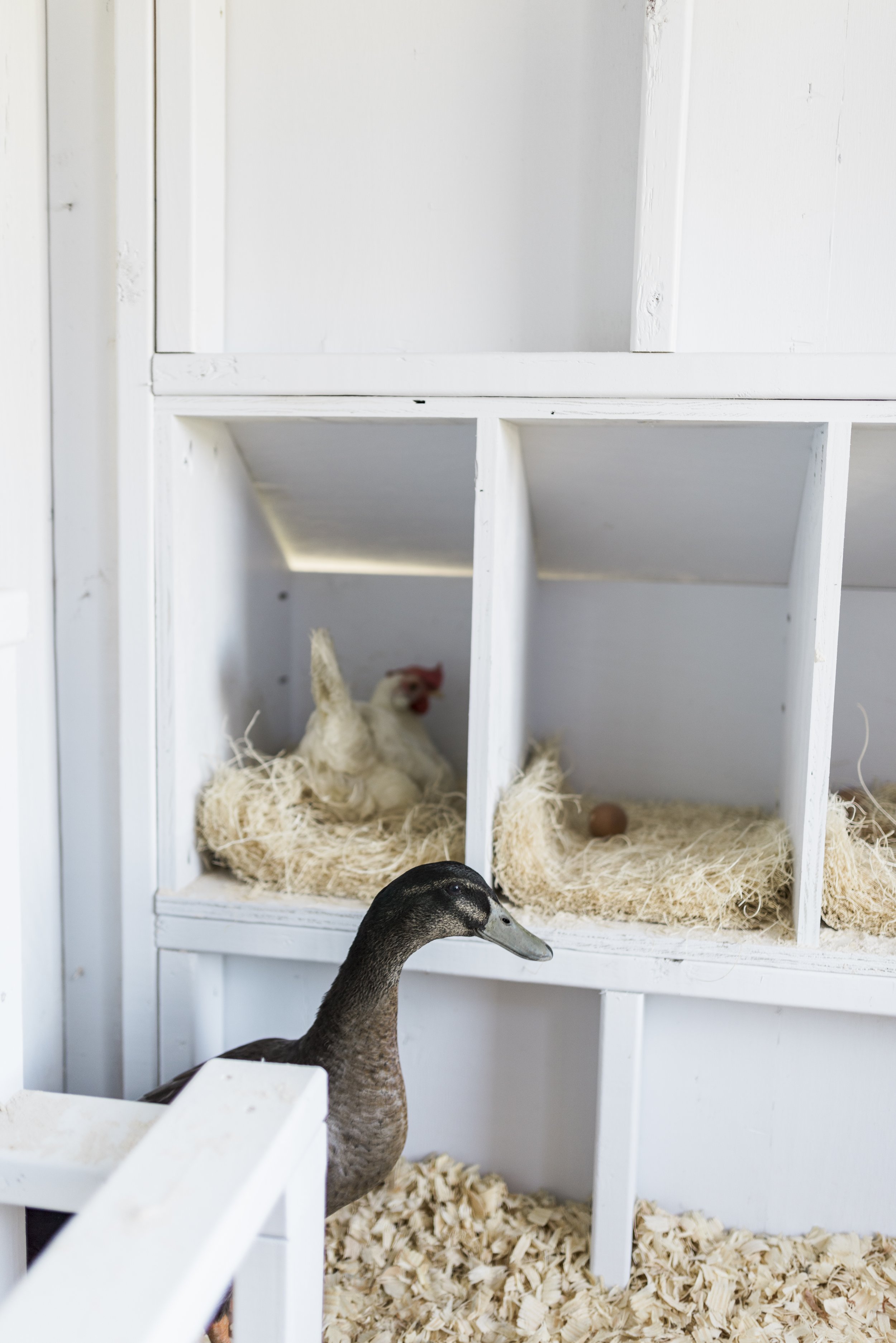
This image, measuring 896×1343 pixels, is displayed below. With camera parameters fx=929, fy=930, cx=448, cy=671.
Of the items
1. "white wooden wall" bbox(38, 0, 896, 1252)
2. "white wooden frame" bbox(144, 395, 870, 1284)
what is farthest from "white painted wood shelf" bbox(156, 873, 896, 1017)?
"white wooden wall" bbox(38, 0, 896, 1252)

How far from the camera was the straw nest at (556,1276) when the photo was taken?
1.43m

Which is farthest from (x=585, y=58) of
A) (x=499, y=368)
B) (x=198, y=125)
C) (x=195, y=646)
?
(x=195, y=646)

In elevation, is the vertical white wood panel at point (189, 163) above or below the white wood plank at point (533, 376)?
above

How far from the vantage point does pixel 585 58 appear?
147 centimetres

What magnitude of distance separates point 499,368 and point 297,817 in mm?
873

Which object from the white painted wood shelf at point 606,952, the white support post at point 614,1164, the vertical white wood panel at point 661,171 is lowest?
the white support post at point 614,1164

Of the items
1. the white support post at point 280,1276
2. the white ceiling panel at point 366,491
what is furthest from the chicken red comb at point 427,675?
the white support post at point 280,1276

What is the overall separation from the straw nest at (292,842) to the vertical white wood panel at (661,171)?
3.08 ft

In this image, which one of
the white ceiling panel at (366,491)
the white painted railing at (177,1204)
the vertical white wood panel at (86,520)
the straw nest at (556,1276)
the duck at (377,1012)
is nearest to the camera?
the white painted railing at (177,1204)

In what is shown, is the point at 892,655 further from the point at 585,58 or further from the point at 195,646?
the point at 195,646

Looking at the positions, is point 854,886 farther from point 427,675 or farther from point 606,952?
point 427,675

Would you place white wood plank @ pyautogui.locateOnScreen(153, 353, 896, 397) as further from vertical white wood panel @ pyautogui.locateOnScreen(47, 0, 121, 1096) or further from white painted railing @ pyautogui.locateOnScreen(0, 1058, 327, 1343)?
white painted railing @ pyautogui.locateOnScreen(0, 1058, 327, 1343)

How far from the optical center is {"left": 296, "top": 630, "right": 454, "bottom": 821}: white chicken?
1799 millimetres

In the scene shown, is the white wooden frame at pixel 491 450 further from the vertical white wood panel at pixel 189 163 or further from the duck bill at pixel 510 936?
the duck bill at pixel 510 936
